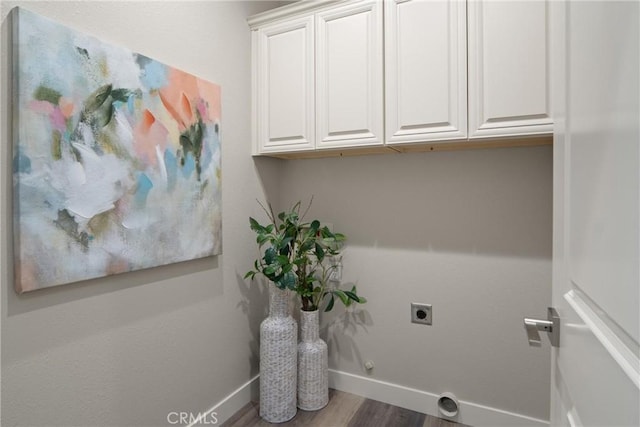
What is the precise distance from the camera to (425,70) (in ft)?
4.94

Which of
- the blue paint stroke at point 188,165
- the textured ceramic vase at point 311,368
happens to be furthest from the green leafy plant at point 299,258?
the blue paint stroke at point 188,165

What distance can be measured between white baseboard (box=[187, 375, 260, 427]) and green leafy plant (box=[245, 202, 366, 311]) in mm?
555

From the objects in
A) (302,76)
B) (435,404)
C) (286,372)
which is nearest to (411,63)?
(302,76)

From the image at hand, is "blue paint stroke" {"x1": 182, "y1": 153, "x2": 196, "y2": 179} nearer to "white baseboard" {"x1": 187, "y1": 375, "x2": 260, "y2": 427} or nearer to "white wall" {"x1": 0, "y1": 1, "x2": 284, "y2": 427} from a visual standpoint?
"white wall" {"x1": 0, "y1": 1, "x2": 284, "y2": 427}

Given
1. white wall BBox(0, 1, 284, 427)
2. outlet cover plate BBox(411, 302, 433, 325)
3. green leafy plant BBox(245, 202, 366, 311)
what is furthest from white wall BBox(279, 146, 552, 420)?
white wall BBox(0, 1, 284, 427)

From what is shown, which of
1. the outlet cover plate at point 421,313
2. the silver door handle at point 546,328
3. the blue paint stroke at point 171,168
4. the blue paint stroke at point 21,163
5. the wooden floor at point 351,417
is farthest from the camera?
the outlet cover plate at point 421,313

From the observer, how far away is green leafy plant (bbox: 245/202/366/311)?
1646 mm

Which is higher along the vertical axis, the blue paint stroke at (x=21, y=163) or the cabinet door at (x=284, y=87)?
the cabinet door at (x=284, y=87)

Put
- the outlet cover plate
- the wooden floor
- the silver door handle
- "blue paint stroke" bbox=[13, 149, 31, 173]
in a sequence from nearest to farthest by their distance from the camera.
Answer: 1. the silver door handle
2. "blue paint stroke" bbox=[13, 149, 31, 173]
3. the wooden floor
4. the outlet cover plate

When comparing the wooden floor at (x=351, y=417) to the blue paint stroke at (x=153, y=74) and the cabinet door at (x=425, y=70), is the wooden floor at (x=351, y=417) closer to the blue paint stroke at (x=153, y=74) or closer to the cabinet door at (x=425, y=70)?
the cabinet door at (x=425, y=70)

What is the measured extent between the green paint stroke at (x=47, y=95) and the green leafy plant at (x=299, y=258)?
Answer: 966mm

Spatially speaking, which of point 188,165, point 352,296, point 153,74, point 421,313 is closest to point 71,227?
point 188,165

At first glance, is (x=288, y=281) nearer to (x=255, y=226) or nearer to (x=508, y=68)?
(x=255, y=226)

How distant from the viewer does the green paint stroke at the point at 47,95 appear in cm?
100
